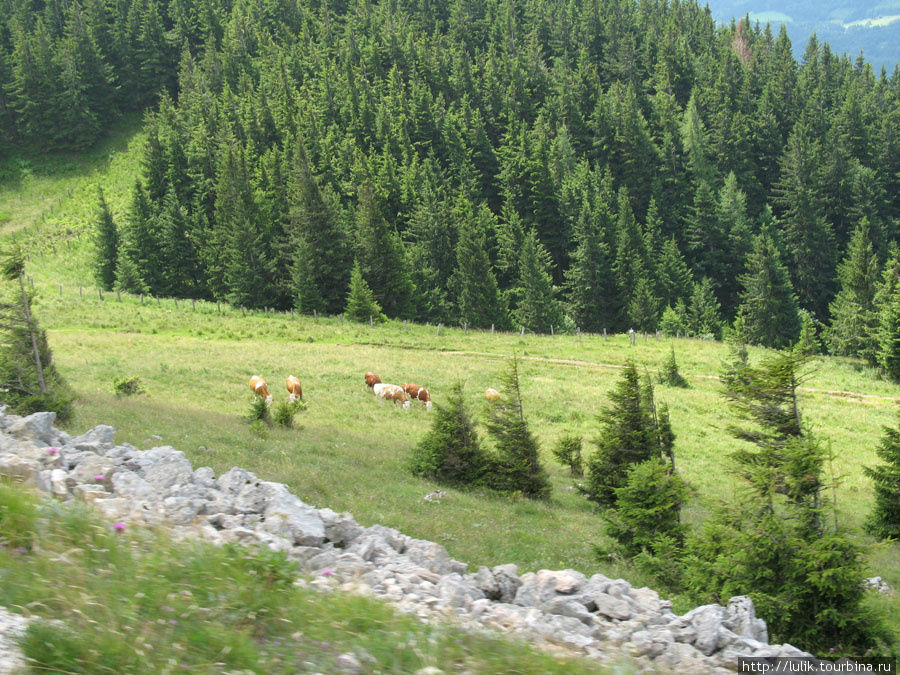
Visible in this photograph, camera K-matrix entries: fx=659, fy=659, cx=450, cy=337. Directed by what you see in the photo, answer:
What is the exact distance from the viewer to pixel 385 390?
31.1 meters

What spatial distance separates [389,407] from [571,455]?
9.09 m

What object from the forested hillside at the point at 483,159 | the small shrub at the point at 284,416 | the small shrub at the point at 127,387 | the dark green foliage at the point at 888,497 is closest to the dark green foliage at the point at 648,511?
the dark green foliage at the point at 888,497

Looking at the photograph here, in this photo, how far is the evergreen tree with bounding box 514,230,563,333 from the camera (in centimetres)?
7488

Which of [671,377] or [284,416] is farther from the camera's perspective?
[671,377]

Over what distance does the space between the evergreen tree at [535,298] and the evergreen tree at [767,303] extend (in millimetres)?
25020

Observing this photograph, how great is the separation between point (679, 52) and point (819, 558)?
149610 millimetres

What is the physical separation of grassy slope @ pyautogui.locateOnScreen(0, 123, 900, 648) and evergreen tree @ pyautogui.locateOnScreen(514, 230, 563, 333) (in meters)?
19.2

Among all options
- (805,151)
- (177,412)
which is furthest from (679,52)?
(177,412)

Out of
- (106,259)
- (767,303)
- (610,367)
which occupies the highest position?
(767,303)

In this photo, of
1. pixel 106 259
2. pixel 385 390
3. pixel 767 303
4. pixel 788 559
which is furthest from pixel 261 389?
pixel 767 303

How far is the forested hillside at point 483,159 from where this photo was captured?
71625 millimetres

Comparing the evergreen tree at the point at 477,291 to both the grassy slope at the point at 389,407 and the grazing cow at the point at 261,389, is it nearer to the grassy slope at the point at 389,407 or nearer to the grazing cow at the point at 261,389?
the grassy slope at the point at 389,407

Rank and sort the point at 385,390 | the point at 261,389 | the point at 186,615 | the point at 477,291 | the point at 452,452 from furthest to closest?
the point at 477,291
the point at 385,390
the point at 261,389
the point at 452,452
the point at 186,615

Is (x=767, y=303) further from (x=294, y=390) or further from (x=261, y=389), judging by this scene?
(x=261, y=389)
